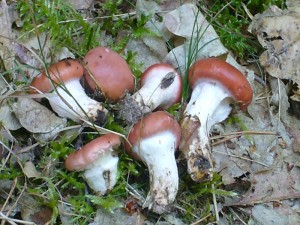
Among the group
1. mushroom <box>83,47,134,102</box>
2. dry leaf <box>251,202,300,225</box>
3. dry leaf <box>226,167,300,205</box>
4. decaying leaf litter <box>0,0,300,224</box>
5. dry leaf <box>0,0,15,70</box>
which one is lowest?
dry leaf <box>251,202,300,225</box>

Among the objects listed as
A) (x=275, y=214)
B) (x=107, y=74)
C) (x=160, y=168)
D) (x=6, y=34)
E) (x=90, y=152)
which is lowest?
(x=275, y=214)

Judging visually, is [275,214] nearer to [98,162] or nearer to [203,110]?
[203,110]

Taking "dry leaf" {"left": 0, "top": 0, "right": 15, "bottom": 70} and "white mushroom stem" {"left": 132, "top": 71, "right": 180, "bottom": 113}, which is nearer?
"white mushroom stem" {"left": 132, "top": 71, "right": 180, "bottom": 113}

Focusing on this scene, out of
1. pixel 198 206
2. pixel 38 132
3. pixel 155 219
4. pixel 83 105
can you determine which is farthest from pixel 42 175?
pixel 198 206

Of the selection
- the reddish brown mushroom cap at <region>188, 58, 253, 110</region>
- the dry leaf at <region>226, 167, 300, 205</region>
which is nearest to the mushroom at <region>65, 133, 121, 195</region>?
the reddish brown mushroom cap at <region>188, 58, 253, 110</region>

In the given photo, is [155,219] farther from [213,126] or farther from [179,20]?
[179,20]

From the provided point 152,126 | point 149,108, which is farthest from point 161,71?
point 152,126

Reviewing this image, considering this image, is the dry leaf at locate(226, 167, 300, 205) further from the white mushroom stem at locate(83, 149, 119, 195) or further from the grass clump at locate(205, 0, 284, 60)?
the grass clump at locate(205, 0, 284, 60)
